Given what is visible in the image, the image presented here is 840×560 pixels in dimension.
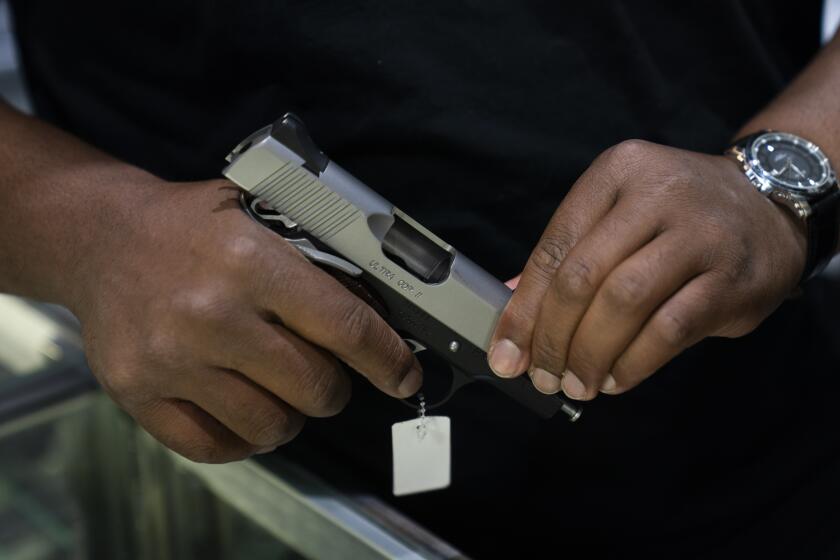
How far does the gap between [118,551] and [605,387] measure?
57 centimetres

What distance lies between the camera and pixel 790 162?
0.77 m

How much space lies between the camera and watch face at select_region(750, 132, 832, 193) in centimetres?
74

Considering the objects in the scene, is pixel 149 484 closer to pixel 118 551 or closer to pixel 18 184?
pixel 118 551

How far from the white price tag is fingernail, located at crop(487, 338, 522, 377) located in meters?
0.08

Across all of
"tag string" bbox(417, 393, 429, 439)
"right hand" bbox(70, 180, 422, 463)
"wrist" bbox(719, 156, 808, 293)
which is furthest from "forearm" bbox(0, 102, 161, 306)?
"wrist" bbox(719, 156, 808, 293)

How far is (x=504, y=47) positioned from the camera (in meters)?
0.80

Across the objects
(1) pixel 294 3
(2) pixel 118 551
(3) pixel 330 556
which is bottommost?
(2) pixel 118 551

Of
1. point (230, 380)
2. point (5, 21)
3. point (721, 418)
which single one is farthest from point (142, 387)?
point (5, 21)

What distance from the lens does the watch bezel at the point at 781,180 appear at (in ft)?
2.40

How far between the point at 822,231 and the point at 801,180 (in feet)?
0.14

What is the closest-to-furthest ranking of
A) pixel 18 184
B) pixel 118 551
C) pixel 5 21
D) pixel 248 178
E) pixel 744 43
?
pixel 248 178
pixel 18 184
pixel 744 43
pixel 118 551
pixel 5 21

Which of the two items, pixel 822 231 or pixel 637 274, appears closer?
pixel 637 274

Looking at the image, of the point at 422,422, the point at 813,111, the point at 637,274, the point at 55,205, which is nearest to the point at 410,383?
the point at 422,422

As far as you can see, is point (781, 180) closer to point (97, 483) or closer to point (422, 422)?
point (422, 422)
